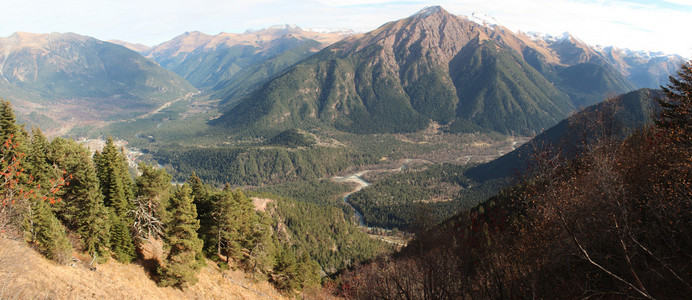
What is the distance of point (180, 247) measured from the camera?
45.4m

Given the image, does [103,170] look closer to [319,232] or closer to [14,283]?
[14,283]

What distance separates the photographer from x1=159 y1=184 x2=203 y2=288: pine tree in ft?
145

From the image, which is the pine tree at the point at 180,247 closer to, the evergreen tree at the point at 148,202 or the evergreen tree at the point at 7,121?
the evergreen tree at the point at 148,202

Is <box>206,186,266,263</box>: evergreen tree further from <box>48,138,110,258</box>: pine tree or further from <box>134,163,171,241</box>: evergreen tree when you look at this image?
<box>48,138,110,258</box>: pine tree

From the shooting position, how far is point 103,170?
4934cm

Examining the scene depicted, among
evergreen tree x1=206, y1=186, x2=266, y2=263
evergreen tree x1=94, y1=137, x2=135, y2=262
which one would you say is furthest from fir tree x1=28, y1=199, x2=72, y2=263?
evergreen tree x1=206, y1=186, x2=266, y2=263

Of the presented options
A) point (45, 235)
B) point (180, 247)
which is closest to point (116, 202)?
point (180, 247)

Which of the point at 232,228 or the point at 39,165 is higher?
the point at 39,165

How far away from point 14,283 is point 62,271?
9.59 metres

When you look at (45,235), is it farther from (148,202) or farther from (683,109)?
(683,109)

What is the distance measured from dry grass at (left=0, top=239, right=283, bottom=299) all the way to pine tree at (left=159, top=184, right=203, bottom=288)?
169cm

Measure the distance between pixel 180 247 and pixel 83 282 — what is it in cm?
1290

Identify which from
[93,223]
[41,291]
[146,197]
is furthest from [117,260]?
[41,291]

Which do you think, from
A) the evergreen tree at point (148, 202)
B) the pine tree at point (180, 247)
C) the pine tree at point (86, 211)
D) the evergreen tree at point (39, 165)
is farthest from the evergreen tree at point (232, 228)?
the evergreen tree at point (39, 165)
